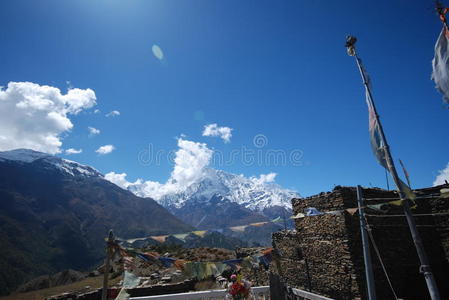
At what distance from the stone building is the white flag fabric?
8.78m

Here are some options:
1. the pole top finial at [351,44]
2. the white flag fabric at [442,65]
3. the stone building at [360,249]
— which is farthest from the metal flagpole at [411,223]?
the stone building at [360,249]

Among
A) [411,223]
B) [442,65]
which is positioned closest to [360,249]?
[411,223]

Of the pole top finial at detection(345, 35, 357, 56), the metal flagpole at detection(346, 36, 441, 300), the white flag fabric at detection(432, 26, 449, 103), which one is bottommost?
the metal flagpole at detection(346, 36, 441, 300)

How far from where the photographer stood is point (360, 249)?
12.8m

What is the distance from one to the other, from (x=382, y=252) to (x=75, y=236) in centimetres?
15365

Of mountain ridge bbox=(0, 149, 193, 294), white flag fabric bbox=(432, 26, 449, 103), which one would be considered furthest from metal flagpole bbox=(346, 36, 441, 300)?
mountain ridge bbox=(0, 149, 193, 294)

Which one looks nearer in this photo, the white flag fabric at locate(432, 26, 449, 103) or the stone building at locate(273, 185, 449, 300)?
the white flag fabric at locate(432, 26, 449, 103)

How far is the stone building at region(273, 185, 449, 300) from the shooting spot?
12.8 metres

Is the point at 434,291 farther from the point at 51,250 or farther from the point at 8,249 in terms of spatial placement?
the point at 51,250

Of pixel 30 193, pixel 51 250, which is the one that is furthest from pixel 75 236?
pixel 30 193

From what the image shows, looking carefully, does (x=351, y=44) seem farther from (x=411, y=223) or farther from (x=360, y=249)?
(x=360, y=249)

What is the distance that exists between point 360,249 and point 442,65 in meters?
10.5

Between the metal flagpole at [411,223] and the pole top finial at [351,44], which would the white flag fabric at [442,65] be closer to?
the metal flagpole at [411,223]

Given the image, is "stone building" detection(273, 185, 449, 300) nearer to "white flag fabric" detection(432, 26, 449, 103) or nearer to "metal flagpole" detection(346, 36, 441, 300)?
"metal flagpole" detection(346, 36, 441, 300)
